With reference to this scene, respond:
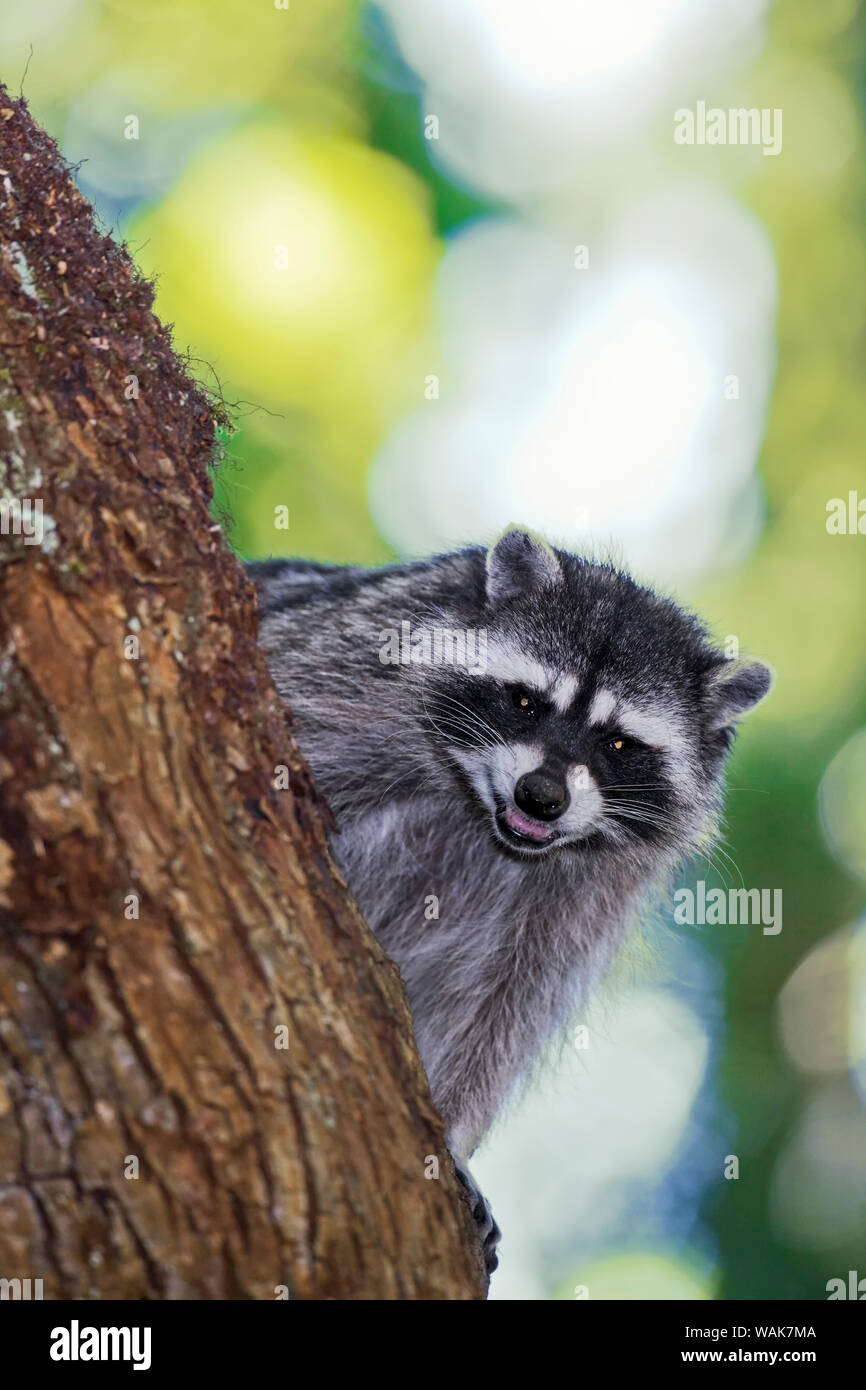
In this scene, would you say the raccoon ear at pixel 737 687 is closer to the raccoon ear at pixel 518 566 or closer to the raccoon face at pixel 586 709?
the raccoon face at pixel 586 709

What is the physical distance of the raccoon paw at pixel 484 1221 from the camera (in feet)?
16.5

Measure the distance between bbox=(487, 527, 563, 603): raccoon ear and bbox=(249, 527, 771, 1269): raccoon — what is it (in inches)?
0.4

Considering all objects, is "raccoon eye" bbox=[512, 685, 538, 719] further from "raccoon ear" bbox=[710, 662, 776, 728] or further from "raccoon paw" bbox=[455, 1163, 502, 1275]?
"raccoon paw" bbox=[455, 1163, 502, 1275]

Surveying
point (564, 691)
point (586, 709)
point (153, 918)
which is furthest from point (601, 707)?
point (153, 918)

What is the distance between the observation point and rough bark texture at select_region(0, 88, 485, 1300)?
2.62 metres

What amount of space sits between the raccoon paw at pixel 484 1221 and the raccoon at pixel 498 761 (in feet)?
0.08

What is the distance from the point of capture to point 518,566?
19.2 ft

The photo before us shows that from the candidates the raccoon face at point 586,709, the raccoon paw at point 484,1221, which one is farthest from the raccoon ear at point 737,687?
the raccoon paw at point 484,1221

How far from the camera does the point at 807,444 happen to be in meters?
10.4

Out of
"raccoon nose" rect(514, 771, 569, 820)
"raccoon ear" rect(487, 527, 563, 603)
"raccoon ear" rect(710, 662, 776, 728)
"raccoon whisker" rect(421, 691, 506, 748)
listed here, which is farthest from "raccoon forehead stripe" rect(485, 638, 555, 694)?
"raccoon ear" rect(710, 662, 776, 728)

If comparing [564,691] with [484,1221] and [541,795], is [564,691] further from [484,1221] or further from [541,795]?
[484,1221]

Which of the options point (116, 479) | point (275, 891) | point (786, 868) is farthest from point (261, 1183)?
point (786, 868)

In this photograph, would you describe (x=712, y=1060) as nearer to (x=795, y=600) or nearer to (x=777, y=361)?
(x=795, y=600)

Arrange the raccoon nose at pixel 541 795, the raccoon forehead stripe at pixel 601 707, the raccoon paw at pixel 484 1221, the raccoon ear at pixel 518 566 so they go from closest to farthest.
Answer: the raccoon paw at pixel 484 1221 → the raccoon nose at pixel 541 795 → the raccoon forehead stripe at pixel 601 707 → the raccoon ear at pixel 518 566
